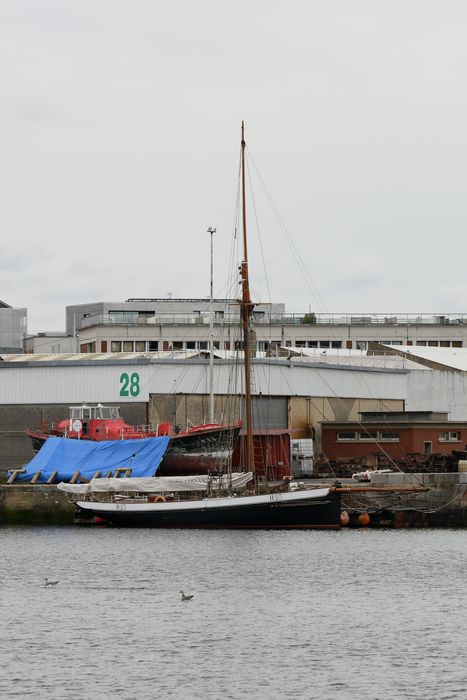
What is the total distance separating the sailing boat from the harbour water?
4102mm

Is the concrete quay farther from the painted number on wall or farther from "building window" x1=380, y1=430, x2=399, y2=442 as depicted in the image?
"building window" x1=380, y1=430, x2=399, y2=442

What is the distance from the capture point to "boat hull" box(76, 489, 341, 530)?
269ft

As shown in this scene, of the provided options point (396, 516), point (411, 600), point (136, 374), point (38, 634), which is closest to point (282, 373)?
point (136, 374)

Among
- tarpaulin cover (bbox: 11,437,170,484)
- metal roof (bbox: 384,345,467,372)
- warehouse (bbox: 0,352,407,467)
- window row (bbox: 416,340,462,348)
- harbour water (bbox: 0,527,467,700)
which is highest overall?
window row (bbox: 416,340,462,348)

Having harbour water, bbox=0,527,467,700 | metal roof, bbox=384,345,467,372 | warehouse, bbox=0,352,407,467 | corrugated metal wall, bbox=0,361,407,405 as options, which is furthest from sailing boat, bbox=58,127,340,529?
metal roof, bbox=384,345,467,372

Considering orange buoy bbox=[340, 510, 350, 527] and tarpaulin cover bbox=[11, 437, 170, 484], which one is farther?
tarpaulin cover bbox=[11, 437, 170, 484]

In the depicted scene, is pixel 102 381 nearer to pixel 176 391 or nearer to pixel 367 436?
pixel 176 391

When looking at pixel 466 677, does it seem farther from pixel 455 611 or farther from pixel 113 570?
pixel 113 570

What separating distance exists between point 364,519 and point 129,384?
80.8 feet

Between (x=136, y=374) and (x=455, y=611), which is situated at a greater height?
(x=136, y=374)

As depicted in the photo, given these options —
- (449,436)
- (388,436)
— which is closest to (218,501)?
(388,436)

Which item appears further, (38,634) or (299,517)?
(299,517)

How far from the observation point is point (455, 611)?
53.4 m

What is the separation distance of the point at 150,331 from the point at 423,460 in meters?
65.8
